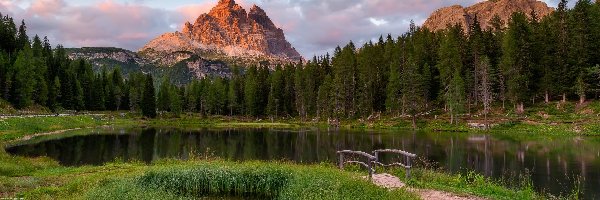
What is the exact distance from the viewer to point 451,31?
103000mm

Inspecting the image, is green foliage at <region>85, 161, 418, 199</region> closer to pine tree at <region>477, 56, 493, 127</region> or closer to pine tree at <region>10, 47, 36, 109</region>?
pine tree at <region>477, 56, 493, 127</region>

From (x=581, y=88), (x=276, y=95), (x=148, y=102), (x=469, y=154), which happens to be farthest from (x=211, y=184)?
(x=148, y=102)

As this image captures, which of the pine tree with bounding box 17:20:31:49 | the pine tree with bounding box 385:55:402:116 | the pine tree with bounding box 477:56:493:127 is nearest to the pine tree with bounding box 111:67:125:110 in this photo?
the pine tree with bounding box 17:20:31:49

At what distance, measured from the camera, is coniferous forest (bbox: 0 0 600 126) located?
263 feet

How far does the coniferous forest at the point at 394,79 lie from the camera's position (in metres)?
80.2

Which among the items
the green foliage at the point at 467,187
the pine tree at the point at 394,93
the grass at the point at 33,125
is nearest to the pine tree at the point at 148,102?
the grass at the point at 33,125

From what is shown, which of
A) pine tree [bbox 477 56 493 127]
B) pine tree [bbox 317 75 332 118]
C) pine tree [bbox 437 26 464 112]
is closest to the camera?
pine tree [bbox 477 56 493 127]

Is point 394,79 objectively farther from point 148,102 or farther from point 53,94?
point 53,94

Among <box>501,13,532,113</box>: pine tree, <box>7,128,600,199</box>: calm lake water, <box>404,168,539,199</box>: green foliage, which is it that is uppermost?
<box>501,13,532,113</box>: pine tree

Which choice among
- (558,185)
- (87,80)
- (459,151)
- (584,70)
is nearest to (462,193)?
(558,185)

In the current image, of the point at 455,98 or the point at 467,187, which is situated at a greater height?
the point at 455,98

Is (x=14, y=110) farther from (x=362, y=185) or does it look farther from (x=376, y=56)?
(x=362, y=185)

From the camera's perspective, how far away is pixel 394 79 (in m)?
99.0

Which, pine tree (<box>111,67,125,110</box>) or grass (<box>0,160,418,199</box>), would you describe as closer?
grass (<box>0,160,418,199</box>)
